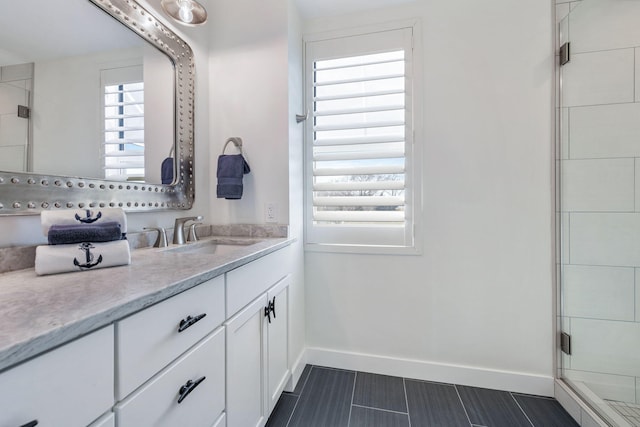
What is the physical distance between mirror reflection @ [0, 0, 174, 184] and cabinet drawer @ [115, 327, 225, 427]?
2.51 ft

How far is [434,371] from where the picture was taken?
1636mm

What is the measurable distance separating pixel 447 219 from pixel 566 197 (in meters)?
0.60

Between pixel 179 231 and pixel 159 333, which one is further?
pixel 179 231

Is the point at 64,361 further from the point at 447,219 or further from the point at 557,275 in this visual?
the point at 557,275

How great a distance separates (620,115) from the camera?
1.30m

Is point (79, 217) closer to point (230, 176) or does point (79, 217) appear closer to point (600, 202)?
point (230, 176)

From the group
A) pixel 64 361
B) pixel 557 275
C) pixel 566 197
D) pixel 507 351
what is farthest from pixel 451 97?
pixel 64 361

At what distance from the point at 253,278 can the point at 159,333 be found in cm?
48

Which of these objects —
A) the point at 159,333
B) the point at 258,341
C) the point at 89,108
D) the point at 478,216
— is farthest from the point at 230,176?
the point at 478,216

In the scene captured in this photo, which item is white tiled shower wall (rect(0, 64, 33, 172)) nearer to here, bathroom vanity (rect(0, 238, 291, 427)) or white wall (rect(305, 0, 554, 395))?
bathroom vanity (rect(0, 238, 291, 427))

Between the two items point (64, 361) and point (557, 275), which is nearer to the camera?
point (64, 361)

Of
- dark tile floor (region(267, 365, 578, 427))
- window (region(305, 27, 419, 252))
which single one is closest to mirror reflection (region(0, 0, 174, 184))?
window (region(305, 27, 419, 252))

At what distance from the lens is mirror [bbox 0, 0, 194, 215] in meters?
0.81

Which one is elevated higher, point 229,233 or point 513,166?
point 513,166
